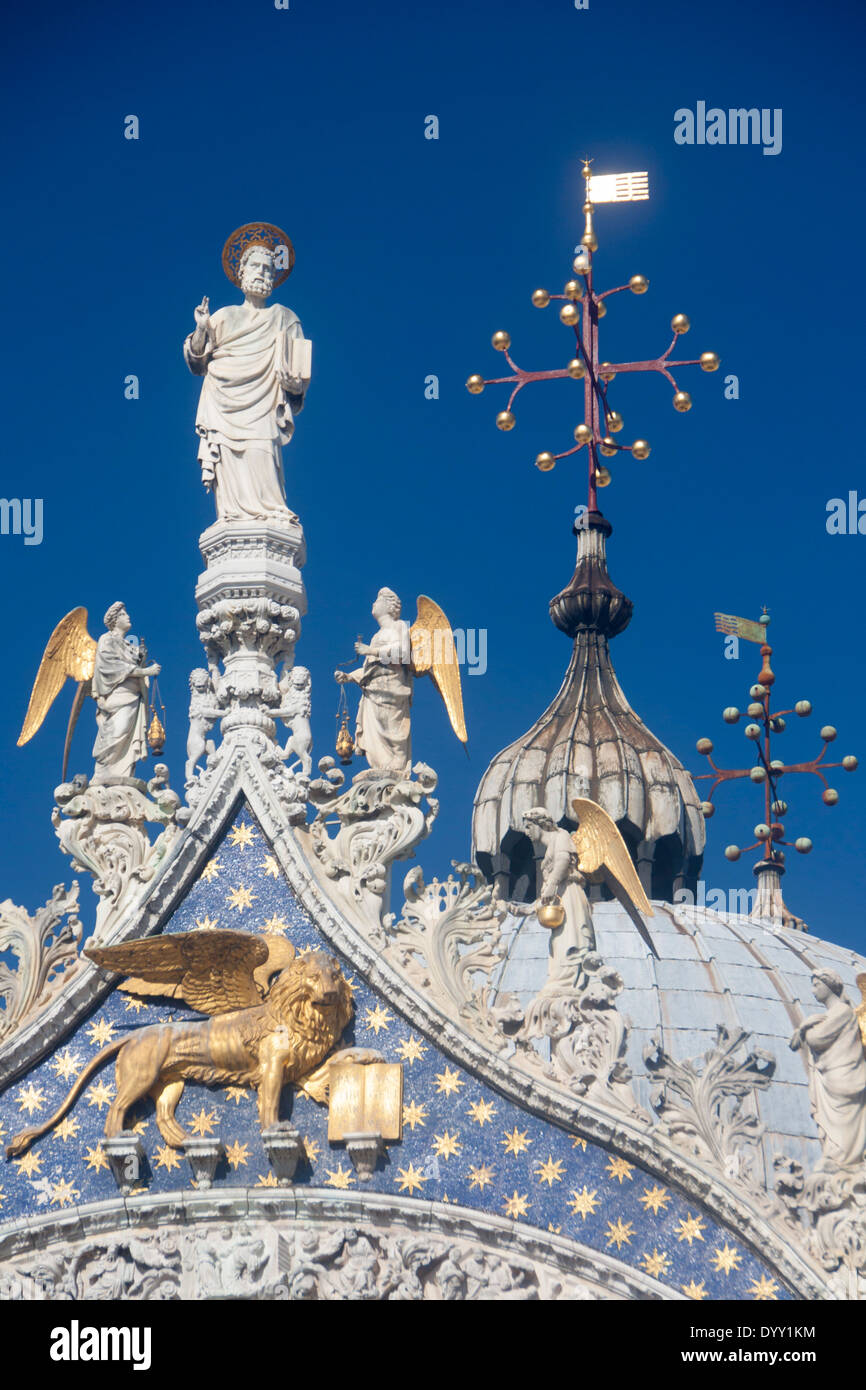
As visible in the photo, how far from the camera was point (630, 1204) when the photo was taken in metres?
23.3

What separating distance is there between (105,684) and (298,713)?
1.98 m

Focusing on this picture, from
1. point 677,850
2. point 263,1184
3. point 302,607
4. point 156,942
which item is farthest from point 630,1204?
point 677,850

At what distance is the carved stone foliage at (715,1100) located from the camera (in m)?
23.3

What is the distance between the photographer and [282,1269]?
23484 millimetres

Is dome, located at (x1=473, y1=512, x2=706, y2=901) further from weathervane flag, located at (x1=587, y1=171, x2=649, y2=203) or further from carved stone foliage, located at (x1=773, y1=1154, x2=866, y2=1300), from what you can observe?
carved stone foliage, located at (x1=773, y1=1154, x2=866, y2=1300)

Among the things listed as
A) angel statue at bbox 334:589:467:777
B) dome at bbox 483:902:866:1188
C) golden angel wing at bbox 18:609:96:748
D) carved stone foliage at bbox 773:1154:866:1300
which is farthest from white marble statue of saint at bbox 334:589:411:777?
dome at bbox 483:902:866:1188

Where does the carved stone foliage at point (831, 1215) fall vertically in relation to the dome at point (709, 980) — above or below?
below

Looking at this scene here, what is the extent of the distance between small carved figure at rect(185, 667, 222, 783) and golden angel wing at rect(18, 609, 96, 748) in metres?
1.22

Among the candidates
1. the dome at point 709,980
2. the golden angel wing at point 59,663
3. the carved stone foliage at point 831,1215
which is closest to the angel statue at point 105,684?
the golden angel wing at point 59,663

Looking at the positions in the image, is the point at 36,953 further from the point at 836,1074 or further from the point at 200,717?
the point at 836,1074

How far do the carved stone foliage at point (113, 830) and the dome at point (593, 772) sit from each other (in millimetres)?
18209

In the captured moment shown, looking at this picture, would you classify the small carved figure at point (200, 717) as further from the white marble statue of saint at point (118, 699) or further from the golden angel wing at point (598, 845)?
the golden angel wing at point (598, 845)

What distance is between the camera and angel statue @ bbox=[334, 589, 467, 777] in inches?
1010
